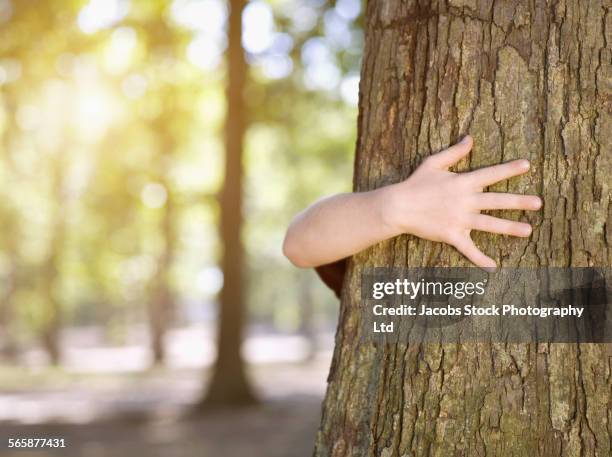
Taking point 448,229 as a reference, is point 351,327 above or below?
below

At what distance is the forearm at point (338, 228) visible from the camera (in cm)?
189

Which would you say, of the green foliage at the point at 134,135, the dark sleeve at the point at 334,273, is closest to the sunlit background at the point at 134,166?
the green foliage at the point at 134,135

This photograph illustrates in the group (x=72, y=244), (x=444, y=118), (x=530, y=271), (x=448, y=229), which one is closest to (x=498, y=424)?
(x=530, y=271)

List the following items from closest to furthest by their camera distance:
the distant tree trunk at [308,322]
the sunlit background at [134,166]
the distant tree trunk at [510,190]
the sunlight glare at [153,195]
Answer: the distant tree trunk at [510,190] → the sunlit background at [134,166] → the sunlight glare at [153,195] → the distant tree trunk at [308,322]

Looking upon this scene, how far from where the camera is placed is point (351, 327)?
2.04m

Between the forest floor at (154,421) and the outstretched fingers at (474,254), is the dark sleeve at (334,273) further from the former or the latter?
the forest floor at (154,421)

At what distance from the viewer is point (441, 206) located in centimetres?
182

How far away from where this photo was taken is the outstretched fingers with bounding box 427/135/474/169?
5.99 ft

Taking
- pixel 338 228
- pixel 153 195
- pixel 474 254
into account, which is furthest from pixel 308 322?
pixel 474 254

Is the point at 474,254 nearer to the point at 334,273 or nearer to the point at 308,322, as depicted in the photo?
the point at 334,273

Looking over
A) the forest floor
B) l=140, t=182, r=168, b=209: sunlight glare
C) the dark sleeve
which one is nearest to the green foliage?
l=140, t=182, r=168, b=209: sunlight glare

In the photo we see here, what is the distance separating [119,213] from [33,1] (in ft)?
29.8

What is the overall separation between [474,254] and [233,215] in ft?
32.6

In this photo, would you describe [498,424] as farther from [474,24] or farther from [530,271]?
[474,24]
